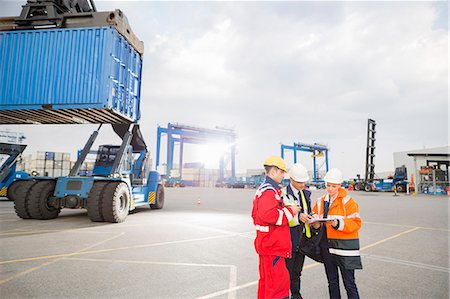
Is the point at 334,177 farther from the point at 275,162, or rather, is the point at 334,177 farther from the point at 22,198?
the point at 22,198

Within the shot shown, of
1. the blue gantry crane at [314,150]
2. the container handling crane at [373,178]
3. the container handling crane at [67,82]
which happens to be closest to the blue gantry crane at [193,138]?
the blue gantry crane at [314,150]

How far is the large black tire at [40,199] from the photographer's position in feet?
26.5

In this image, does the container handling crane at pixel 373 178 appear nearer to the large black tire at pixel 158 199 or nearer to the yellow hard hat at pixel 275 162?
the large black tire at pixel 158 199

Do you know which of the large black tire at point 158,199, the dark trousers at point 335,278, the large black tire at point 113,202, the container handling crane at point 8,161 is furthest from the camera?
the container handling crane at point 8,161

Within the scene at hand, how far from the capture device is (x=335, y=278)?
2832 millimetres

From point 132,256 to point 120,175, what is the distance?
15.1 ft

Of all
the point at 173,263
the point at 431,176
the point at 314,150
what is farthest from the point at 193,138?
the point at 173,263

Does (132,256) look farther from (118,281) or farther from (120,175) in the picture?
(120,175)

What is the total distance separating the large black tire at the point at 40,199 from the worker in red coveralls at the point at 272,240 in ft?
26.1

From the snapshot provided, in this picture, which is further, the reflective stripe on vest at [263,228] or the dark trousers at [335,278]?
the dark trousers at [335,278]

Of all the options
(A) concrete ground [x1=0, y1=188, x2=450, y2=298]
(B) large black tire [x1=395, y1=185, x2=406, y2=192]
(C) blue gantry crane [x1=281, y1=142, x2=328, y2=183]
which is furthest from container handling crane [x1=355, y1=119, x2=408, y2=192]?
(A) concrete ground [x1=0, y1=188, x2=450, y2=298]

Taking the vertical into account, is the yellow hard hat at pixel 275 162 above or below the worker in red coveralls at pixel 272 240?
above

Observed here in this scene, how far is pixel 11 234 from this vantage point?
6.13 metres

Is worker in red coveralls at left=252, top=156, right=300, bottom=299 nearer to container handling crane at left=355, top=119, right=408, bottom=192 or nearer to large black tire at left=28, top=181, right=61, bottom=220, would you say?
large black tire at left=28, top=181, right=61, bottom=220
